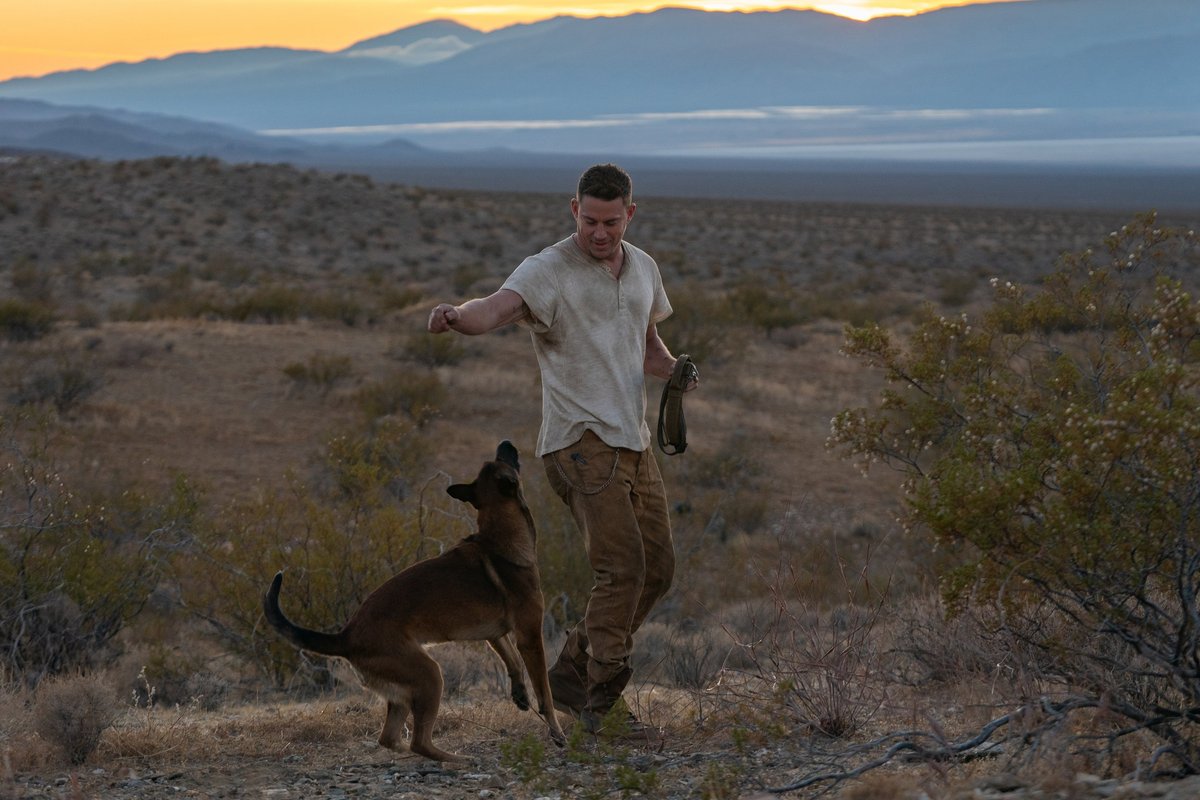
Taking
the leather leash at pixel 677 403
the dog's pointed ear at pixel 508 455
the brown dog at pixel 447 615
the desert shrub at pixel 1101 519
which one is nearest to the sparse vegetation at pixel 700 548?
the desert shrub at pixel 1101 519

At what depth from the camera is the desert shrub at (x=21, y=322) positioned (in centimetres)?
1967

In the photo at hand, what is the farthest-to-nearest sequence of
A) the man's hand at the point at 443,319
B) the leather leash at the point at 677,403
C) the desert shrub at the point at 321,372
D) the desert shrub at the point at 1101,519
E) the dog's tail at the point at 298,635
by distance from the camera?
1. the desert shrub at the point at 321,372
2. the leather leash at the point at 677,403
3. the dog's tail at the point at 298,635
4. the man's hand at the point at 443,319
5. the desert shrub at the point at 1101,519

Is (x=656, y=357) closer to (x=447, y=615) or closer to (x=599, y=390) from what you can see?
(x=599, y=390)

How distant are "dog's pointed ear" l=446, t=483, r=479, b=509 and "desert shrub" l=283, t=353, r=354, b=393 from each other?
11.9m

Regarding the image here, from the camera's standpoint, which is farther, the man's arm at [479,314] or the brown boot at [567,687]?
the brown boot at [567,687]

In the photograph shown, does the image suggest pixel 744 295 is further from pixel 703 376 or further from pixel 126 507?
pixel 126 507

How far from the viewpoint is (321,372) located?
17.0 metres

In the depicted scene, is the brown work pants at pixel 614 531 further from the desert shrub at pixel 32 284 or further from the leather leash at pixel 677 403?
the desert shrub at pixel 32 284

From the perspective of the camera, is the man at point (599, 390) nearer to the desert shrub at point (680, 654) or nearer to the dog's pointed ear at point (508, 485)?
the dog's pointed ear at point (508, 485)

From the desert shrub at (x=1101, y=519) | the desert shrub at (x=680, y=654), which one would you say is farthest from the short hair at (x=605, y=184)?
the desert shrub at (x=680, y=654)

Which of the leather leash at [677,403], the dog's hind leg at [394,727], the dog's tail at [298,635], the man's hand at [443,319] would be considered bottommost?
the dog's hind leg at [394,727]

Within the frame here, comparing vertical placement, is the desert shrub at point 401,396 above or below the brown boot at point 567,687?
below

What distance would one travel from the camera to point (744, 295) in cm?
2473

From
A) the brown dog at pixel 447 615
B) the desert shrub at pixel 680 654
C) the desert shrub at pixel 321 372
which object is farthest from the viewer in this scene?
the desert shrub at pixel 321 372
